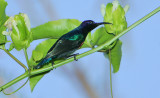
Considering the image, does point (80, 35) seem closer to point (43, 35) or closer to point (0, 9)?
point (43, 35)

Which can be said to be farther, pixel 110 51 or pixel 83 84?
pixel 83 84

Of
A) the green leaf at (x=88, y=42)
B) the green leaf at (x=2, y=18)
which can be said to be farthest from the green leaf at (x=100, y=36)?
the green leaf at (x=2, y=18)

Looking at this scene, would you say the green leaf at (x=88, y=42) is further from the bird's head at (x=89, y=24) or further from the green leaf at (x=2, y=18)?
the green leaf at (x=2, y=18)

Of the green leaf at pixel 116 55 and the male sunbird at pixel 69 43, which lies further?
the green leaf at pixel 116 55

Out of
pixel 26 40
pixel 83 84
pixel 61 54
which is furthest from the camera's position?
pixel 83 84

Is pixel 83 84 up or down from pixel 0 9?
down

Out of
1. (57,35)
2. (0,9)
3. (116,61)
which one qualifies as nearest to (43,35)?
(57,35)

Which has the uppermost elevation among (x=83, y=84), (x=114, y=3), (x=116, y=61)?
(x=114, y=3)
